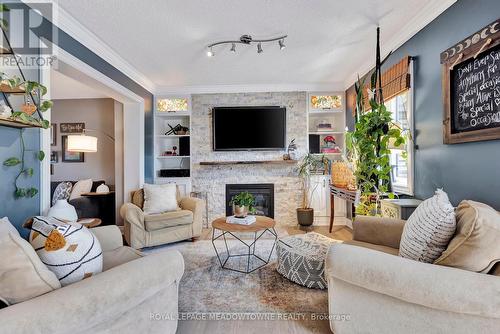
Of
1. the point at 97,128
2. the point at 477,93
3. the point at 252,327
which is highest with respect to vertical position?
the point at 97,128

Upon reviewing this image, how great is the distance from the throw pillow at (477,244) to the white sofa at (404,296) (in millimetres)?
62

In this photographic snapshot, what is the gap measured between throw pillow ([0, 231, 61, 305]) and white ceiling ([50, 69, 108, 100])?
3.29m

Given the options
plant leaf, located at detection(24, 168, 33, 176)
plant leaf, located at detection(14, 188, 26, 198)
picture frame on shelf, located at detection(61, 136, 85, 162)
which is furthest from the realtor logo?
picture frame on shelf, located at detection(61, 136, 85, 162)

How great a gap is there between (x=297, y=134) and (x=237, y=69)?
159 centimetres

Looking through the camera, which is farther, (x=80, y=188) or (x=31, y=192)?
(x=80, y=188)

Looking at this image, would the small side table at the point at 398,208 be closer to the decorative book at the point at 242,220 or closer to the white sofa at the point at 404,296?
the white sofa at the point at 404,296

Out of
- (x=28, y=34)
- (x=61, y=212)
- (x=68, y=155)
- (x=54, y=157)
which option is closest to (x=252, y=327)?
(x=61, y=212)

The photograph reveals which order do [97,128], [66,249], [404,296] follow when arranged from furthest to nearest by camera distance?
[97,128] → [66,249] → [404,296]

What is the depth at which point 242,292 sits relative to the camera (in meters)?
2.09

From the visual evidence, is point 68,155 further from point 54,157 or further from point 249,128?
point 249,128

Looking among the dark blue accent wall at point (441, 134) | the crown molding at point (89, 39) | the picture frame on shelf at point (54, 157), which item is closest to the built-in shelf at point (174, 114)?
the crown molding at point (89, 39)

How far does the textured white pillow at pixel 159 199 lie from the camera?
344 centimetres

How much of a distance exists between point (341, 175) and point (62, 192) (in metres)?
4.68

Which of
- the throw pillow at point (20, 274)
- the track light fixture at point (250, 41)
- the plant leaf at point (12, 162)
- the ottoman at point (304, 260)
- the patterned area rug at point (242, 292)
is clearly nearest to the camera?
the throw pillow at point (20, 274)
